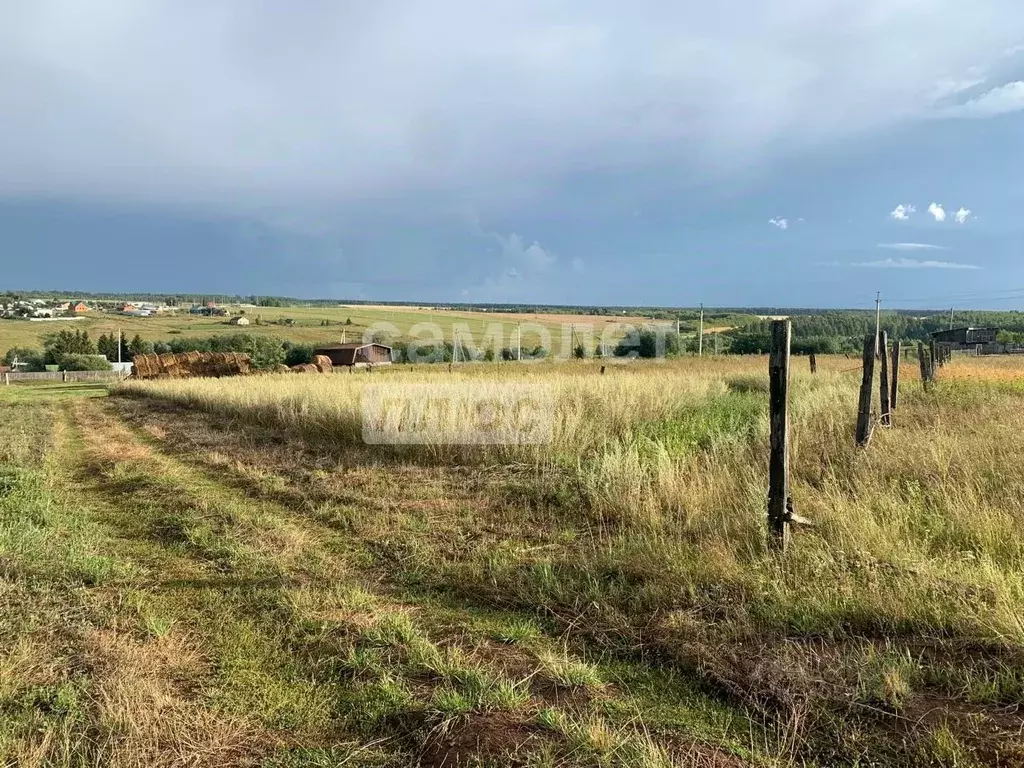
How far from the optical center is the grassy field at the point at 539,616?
245 centimetres

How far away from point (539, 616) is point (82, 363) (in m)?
72.7

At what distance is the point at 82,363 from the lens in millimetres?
60438

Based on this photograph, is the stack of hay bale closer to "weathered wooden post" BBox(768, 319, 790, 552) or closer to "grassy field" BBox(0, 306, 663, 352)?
"grassy field" BBox(0, 306, 663, 352)

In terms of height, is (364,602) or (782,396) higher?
(782,396)

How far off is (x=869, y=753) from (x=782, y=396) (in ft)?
8.44

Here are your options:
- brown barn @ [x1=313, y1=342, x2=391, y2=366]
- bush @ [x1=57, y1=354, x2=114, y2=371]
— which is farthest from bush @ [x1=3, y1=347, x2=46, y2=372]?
brown barn @ [x1=313, y1=342, x2=391, y2=366]

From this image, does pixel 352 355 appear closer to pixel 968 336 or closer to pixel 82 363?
pixel 82 363

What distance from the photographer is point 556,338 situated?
146 ft

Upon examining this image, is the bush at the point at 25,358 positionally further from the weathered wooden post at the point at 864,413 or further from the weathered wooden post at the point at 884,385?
the weathered wooden post at the point at 864,413

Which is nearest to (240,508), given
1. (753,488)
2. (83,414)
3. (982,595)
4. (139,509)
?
(139,509)

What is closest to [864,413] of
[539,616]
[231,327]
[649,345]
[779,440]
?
[779,440]

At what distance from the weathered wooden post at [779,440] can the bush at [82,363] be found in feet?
232

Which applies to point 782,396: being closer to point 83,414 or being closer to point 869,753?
point 869,753

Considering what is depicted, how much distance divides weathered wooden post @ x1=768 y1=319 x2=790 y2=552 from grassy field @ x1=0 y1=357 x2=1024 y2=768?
0.77 ft
